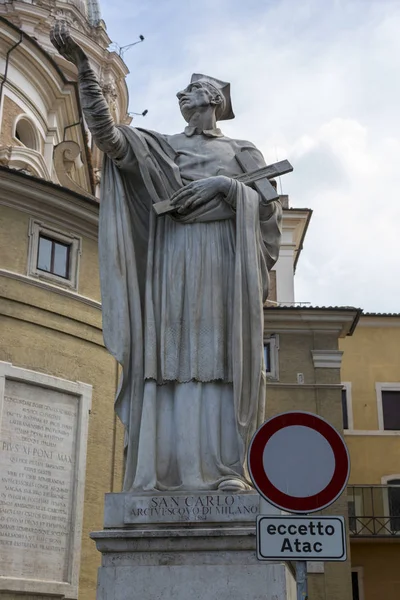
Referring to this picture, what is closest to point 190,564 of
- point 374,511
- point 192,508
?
point 192,508

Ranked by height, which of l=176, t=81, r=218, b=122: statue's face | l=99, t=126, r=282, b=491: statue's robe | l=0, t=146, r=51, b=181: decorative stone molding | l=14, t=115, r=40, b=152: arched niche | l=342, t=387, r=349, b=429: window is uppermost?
l=14, t=115, r=40, b=152: arched niche

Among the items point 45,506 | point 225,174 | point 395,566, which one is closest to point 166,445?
point 225,174

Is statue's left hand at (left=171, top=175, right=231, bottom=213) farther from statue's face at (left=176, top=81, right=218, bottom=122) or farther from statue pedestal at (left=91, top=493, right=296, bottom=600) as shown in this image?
statue pedestal at (left=91, top=493, right=296, bottom=600)

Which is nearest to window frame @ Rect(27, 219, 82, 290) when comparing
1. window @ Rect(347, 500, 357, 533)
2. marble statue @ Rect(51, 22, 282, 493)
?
window @ Rect(347, 500, 357, 533)

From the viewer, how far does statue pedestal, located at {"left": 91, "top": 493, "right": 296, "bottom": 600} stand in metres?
5.17

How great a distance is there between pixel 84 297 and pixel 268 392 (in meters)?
8.12

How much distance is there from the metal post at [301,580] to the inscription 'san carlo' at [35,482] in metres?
15.4

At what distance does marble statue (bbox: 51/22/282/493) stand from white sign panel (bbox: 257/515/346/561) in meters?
1.36

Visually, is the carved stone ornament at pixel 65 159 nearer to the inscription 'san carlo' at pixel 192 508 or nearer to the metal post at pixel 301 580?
the inscription 'san carlo' at pixel 192 508

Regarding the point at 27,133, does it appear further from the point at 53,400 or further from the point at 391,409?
the point at 391,409

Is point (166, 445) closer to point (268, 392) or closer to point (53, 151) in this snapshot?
point (268, 392)

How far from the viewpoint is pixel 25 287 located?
20562 mm

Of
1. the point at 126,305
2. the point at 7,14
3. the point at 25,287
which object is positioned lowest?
the point at 126,305

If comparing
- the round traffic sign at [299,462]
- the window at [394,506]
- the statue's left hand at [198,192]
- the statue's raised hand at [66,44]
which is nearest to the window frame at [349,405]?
the window at [394,506]
